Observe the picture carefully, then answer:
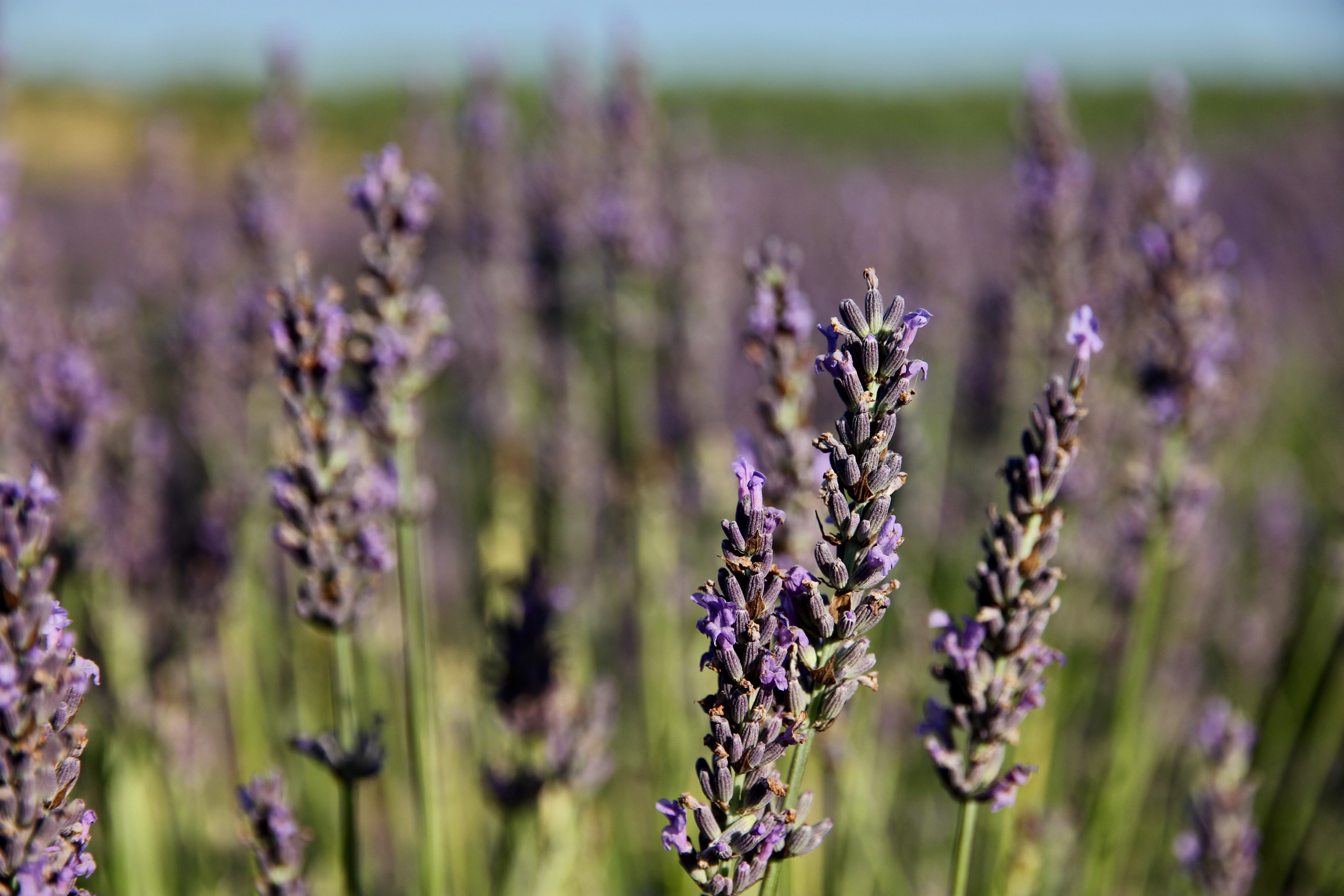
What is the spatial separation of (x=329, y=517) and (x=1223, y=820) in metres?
1.86

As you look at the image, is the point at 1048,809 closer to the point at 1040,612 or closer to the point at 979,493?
the point at 979,493

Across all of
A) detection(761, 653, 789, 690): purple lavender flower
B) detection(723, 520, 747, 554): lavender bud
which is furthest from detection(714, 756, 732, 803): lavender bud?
detection(723, 520, 747, 554): lavender bud

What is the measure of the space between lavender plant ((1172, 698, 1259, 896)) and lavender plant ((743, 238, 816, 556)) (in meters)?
1.03

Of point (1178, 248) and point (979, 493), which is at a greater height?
point (1178, 248)

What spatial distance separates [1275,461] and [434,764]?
21.9 ft

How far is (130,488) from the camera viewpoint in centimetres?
269

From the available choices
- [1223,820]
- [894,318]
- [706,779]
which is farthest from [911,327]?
[1223,820]

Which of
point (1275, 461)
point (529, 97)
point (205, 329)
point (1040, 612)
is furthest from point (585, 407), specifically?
point (529, 97)

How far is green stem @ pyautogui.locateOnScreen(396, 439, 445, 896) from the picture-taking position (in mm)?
1865

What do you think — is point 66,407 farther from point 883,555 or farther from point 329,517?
point 883,555

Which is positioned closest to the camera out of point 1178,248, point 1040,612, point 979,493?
point 1040,612

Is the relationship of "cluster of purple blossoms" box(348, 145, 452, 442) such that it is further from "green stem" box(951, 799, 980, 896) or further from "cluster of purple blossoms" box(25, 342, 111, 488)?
"green stem" box(951, 799, 980, 896)

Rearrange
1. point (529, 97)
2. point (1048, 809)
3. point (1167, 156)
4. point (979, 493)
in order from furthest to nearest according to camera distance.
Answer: point (529, 97), point (979, 493), point (1048, 809), point (1167, 156)

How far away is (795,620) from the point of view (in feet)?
4.17
